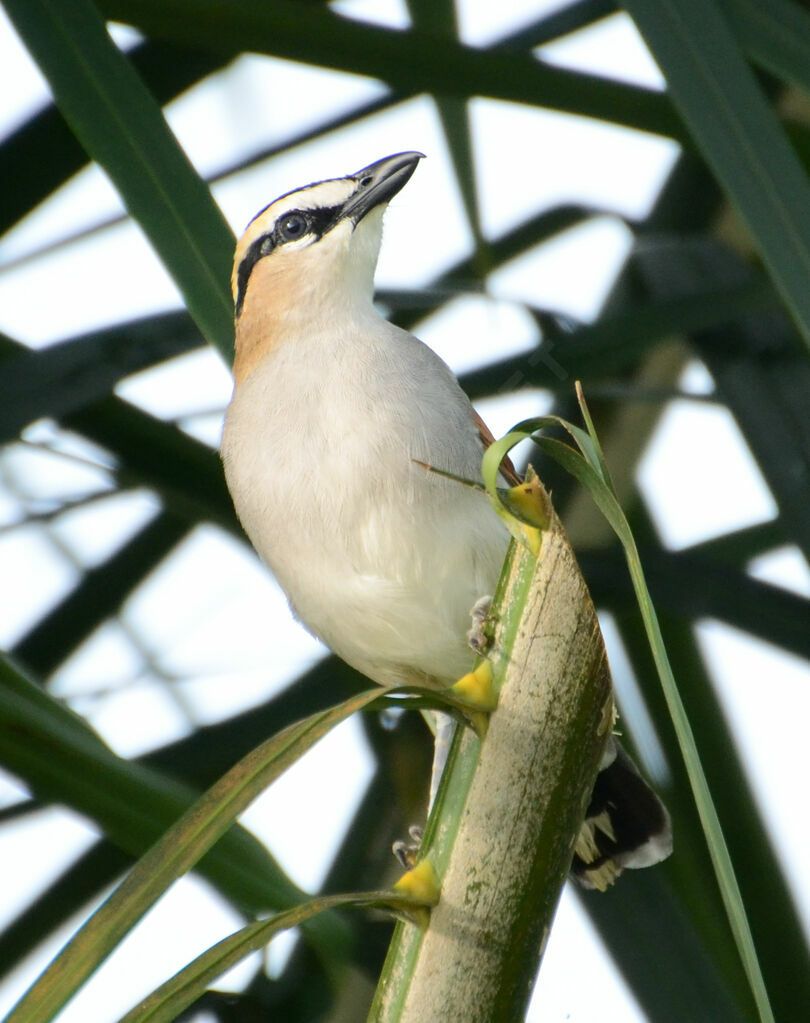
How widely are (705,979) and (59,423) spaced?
120 cm

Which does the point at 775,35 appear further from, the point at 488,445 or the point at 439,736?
the point at 439,736

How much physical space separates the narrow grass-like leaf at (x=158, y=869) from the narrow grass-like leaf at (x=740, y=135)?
665 mm

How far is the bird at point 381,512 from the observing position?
2.05 meters

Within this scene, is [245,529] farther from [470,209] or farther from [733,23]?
[733,23]

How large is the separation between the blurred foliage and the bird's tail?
0.20ft

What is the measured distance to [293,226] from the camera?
2875 millimetres

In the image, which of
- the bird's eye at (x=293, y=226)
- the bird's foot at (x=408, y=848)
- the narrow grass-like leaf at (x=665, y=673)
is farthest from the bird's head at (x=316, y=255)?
the narrow grass-like leaf at (x=665, y=673)

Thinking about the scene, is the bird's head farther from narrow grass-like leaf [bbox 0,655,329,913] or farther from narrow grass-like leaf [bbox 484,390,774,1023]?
narrow grass-like leaf [bbox 484,390,774,1023]

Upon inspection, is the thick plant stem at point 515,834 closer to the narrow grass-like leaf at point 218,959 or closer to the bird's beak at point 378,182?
the narrow grass-like leaf at point 218,959

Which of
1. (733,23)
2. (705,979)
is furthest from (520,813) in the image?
(733,23)

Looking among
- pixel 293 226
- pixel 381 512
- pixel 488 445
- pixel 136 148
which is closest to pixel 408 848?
pixel 381 512

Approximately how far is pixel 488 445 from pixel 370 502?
369 mm

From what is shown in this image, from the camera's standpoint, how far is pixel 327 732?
858 mm

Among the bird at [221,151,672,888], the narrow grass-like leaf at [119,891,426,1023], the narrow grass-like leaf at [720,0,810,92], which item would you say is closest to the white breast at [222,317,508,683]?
the bird at [221,151,672,888]
